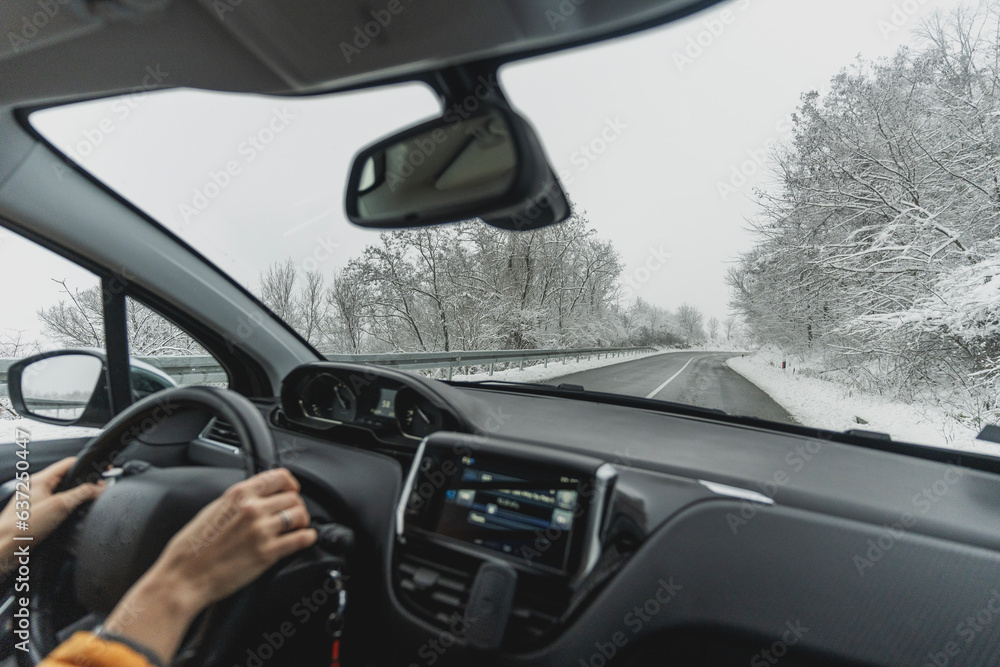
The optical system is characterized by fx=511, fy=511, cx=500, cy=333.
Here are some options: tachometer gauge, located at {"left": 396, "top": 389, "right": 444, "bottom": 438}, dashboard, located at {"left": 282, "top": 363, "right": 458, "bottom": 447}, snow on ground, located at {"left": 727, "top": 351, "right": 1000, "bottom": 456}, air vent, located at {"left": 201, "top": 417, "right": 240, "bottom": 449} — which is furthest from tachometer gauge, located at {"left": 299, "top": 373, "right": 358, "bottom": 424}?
snow on ground, located at {"left": 727, "top": 351, "right": 1000, "bottom": 456}

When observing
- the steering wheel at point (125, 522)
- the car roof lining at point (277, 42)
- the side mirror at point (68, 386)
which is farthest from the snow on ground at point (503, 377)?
the car roof lining at point (277, 42)

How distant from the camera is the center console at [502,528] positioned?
153cm

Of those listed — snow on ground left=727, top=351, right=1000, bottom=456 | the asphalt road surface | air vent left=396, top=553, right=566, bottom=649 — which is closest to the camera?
air vent left=396, top=553, right=566, bottom=649

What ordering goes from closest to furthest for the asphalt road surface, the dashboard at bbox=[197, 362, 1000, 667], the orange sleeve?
the orange sleeve → the dashboard at bbox=[197, 362, 1000, 667] → the asphalt road surface

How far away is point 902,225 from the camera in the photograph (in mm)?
3320

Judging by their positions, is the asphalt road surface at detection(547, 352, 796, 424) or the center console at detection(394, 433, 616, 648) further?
the asphalt road surface at detection(547, 352, 796, 424)

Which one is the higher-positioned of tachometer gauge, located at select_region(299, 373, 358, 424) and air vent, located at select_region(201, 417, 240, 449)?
tachometer gauge, located at select_region(299, 373, 358, 424)

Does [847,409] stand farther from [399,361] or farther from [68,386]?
[68,386]

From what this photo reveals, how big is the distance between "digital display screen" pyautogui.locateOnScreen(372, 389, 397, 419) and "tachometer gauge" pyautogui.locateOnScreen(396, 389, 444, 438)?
0.10ft

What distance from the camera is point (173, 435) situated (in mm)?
1892

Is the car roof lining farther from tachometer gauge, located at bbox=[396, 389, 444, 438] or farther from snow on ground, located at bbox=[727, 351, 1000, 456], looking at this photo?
snow on ground, located at bbox=[727, 351, 1000, 456]

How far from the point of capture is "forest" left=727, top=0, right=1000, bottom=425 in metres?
2.68

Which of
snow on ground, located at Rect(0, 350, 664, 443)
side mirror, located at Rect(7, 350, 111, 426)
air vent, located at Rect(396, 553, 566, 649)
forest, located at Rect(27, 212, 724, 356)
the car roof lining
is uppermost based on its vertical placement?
the car roof lining

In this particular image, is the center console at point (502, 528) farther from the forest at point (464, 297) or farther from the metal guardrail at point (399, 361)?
the forest at point (464, 297)
